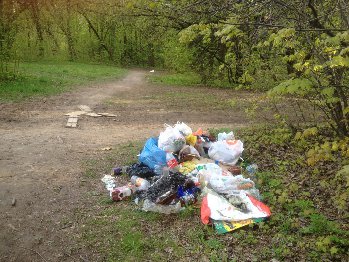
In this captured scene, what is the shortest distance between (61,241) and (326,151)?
320 centimetres

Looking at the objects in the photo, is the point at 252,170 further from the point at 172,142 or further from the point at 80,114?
the point at 80,114

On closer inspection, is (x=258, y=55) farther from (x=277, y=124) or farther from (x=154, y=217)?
(x=154, y=217)

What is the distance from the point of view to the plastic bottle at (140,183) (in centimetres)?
511

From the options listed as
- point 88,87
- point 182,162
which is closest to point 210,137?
point 182,162

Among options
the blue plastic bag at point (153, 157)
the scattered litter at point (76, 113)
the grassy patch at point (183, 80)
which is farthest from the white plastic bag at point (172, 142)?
the grassy patch at point (183, 80)

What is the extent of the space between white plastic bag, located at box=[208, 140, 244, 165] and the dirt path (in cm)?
220

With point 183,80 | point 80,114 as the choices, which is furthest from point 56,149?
point 183,80

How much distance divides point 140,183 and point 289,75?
3241mm

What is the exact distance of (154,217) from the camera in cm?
446

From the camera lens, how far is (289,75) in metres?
6.32

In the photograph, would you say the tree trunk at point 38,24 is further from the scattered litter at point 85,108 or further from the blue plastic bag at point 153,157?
the blue plastic bag at point 153,157

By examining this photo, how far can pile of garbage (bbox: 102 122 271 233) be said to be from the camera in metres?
4.37

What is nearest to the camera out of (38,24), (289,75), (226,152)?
(226,152)

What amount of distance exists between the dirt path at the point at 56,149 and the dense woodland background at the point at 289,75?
2076 millimetres
